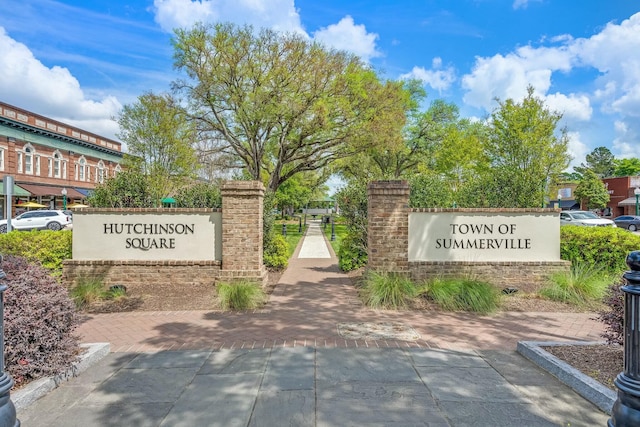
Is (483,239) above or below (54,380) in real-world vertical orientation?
above

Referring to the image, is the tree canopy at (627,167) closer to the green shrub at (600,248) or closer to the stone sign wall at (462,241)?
the green shrub at (600,248)

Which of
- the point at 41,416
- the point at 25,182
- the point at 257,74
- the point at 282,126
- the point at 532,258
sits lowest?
the point at 41,416

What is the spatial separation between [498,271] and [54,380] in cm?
814

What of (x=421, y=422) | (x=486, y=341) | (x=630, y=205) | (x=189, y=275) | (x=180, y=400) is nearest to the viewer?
(x=421, y=422)

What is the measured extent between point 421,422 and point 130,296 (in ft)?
21.8

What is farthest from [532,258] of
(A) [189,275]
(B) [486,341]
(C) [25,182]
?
(C) [25,182]

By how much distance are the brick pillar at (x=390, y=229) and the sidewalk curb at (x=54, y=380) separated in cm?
529

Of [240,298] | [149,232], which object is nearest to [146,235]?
[149,232]

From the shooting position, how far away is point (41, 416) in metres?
3.33

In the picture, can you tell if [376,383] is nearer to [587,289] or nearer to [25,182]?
[587,289]

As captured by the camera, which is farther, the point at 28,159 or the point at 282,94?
the point at 28,159

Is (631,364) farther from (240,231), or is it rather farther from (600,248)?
(600,248)

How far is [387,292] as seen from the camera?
7.23 m

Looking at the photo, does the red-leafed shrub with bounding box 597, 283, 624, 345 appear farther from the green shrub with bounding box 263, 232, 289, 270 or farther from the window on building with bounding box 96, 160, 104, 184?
the window on building with bounding box 96, 160, 104, 184
